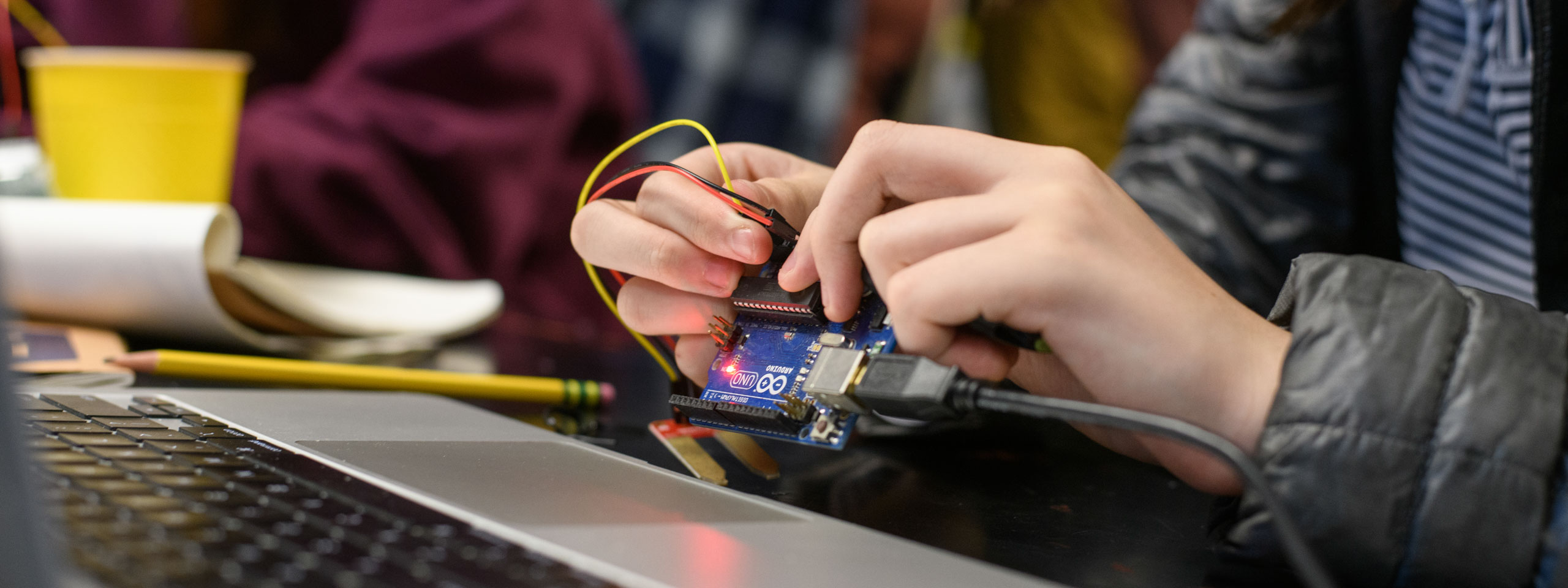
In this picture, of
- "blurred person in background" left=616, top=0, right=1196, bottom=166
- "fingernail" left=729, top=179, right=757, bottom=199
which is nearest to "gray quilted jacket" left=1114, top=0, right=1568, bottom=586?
"fingernail" left=729, top=179, right=757, bottom=199

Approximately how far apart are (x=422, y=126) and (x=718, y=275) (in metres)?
0.74

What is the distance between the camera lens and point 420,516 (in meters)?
0.30

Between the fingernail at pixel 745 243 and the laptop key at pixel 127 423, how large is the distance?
0.24 metres

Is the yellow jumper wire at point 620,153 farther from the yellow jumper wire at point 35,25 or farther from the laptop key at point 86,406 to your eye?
the yellow jumper wire at point 35,25

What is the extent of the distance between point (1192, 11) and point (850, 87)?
57 centimetres

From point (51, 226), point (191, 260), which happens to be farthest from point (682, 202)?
point (51, 226)

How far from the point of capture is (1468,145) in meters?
0.71

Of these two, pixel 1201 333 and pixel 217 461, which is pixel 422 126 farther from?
pixel 1201 333

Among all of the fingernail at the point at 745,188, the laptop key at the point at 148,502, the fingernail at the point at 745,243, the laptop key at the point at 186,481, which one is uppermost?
the fingernail at the point at 745,188

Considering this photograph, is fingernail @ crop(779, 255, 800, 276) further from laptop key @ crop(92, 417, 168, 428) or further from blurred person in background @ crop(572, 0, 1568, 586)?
laptop key @ crop(92, 417, 168, 428)

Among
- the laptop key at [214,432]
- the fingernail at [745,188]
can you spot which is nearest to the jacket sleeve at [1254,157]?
the fingernail at [745,188]

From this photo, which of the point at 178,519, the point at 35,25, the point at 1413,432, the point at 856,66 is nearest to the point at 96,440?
the point at 178,519

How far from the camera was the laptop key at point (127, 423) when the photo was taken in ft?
1.26

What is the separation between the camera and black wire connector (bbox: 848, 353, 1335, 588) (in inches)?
11.3
